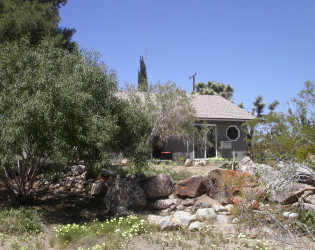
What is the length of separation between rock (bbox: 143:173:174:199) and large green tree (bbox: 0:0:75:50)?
5.72 metres

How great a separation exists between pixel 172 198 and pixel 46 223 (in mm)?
3773

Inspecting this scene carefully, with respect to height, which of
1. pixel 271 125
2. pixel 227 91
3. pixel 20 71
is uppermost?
pixel 227 91

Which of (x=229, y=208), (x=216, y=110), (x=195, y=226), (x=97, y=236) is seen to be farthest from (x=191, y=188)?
(x=216, y=110)

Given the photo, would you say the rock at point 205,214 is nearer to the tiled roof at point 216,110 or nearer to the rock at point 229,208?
the rock at point 229,208

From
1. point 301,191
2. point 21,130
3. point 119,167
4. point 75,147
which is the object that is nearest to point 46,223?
point 75,147

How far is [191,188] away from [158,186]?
1022mm

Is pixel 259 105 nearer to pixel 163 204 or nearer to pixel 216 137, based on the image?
pixel 216 137

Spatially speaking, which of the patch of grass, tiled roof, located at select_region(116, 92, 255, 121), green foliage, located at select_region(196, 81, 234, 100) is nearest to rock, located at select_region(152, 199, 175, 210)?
the patch of grass

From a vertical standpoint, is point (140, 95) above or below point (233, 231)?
above

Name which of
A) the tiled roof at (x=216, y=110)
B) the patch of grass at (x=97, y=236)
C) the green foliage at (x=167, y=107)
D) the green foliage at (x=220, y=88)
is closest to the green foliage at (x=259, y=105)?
the green foliage at (x=220, y=88)

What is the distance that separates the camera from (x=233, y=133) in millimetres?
20500

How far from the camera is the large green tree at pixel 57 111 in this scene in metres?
7.55

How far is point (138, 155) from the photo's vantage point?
32.7 ft

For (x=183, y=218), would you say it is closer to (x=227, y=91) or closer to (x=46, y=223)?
(x=46, y=223)
